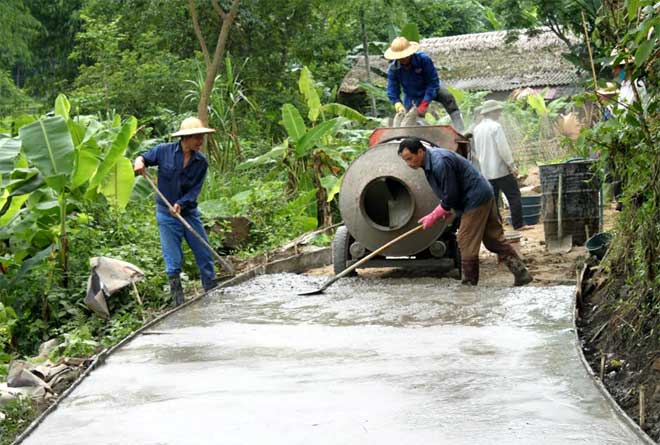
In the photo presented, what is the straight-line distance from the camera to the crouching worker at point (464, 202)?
9281 millimetres

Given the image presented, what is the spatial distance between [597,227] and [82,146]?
5649 mm

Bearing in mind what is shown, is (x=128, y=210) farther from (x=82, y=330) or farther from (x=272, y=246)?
(x=82, y=330)

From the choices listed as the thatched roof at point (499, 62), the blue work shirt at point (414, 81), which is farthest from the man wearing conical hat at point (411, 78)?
the thatched roof at point (499, 62)

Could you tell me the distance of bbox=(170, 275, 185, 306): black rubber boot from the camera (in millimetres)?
9906

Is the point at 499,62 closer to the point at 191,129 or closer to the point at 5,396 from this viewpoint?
the point at 191,129

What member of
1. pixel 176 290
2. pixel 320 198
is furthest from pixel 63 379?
pixel 320 198

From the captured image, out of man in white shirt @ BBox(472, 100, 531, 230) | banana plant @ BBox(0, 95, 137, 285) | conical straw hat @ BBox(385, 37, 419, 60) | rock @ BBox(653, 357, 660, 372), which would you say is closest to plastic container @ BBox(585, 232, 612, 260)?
conical straw hat @ BBox(385, 37, 419, 60)

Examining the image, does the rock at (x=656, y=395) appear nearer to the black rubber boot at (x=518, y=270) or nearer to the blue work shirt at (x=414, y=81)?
the black rubber boot at (x=518, y=270)

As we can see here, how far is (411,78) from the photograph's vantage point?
1142 cm

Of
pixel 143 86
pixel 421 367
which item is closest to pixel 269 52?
pixel 143 86

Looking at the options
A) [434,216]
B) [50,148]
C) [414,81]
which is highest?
[414,81]

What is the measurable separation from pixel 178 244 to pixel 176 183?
0.57 meters

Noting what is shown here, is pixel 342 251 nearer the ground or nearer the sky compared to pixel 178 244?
nearer the ground

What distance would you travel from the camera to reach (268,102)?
21125 millimetres
